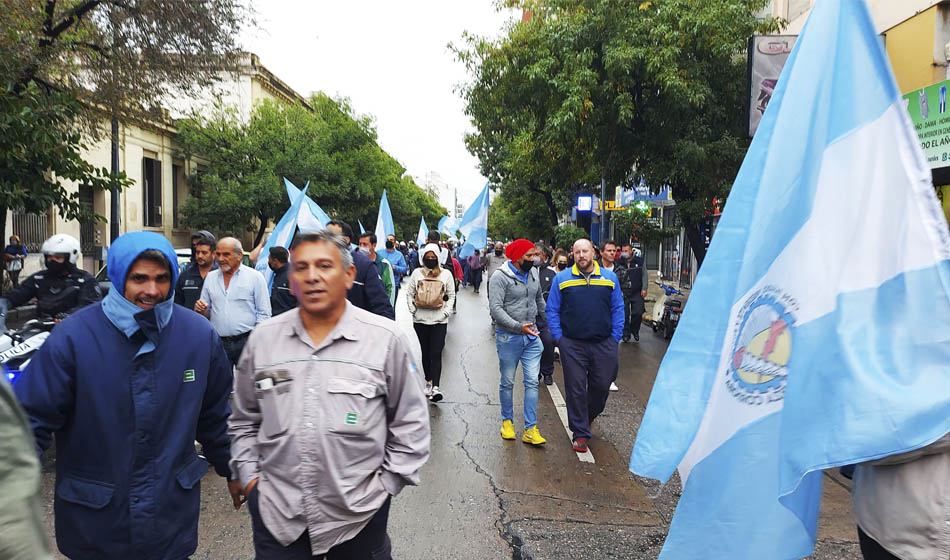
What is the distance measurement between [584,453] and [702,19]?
8356 mm

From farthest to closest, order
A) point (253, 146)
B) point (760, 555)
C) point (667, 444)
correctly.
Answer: point (253, 146) → point (667, 444) → point (760, 555)

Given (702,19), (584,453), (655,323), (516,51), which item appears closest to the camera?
(584,453)

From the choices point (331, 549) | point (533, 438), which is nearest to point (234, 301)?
point (533, 438)

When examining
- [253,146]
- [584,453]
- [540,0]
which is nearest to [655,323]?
[540,0]

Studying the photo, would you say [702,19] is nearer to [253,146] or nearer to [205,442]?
[205,442]

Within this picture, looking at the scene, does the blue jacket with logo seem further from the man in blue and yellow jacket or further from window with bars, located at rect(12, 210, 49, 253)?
window with bars, located at rect(12, 210, 49, 253)

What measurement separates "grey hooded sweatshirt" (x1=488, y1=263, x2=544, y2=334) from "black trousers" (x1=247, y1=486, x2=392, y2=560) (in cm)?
384

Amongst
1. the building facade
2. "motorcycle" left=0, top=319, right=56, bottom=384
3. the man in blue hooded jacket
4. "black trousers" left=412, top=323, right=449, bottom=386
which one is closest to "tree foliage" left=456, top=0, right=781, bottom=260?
"black trousers" left=412, top=323, right=449, bottom=386

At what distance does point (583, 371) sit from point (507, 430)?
927mm

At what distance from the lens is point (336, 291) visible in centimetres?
242

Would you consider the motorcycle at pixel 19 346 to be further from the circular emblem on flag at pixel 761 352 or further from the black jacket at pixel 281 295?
the circular emblem on flag at pixel 761 352

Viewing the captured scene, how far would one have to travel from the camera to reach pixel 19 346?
5.27 m

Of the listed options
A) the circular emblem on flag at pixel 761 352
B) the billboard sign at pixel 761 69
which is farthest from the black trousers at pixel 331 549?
the billboard sign at pixel 761 69

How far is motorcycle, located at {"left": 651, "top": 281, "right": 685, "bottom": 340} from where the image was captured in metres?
13.0
